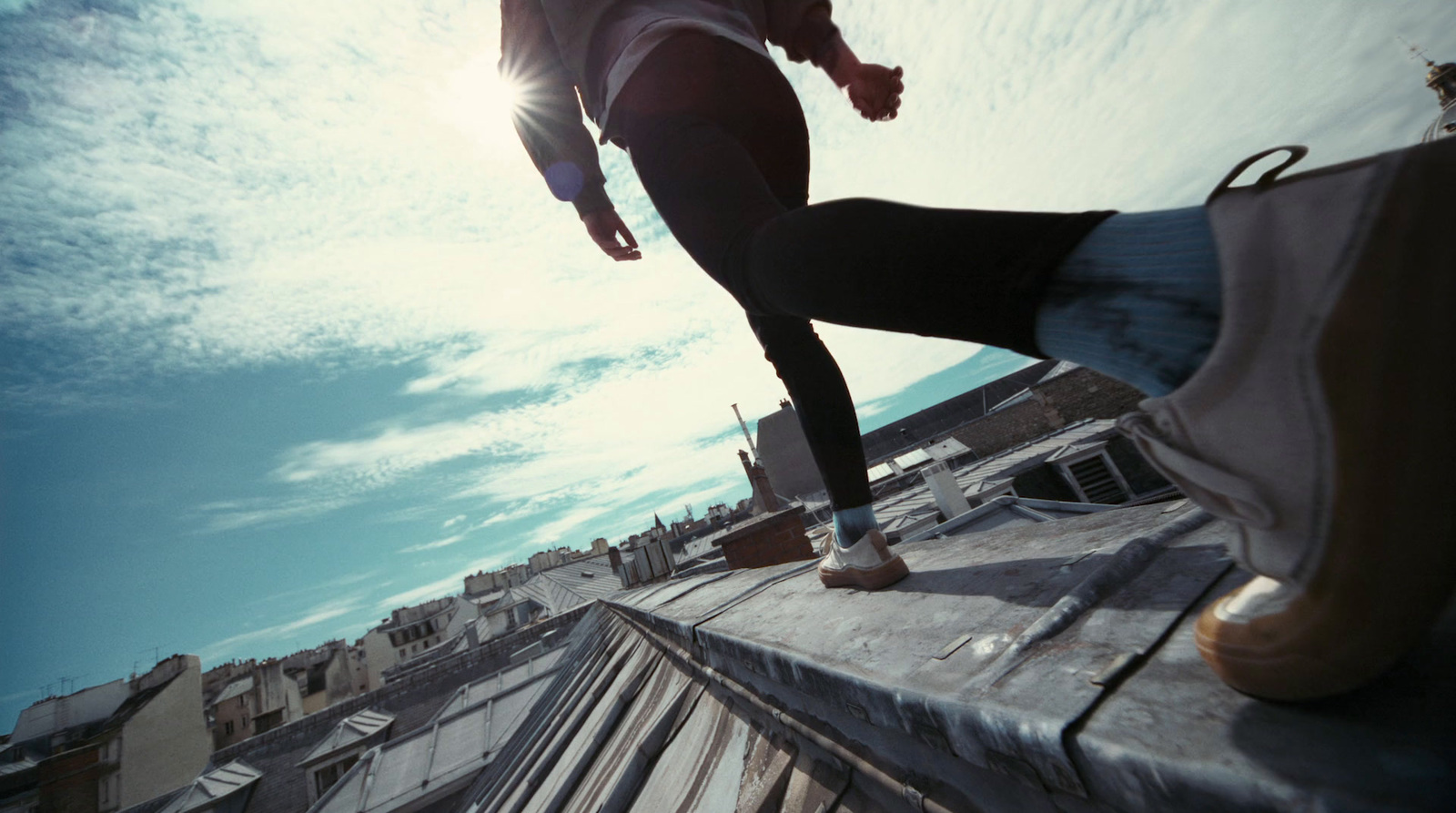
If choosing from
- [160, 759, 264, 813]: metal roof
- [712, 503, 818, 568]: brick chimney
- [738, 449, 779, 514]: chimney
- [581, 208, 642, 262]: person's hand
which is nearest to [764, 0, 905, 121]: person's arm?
[581, 208, 642, 262]: person's hand

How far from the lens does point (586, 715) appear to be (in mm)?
2602

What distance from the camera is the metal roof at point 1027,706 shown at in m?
0.34

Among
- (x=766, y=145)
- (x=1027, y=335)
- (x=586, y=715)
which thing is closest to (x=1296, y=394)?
(x=1027, y=335)

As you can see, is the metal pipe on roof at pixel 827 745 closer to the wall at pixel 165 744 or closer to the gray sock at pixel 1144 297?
the gray sock at pixel 1144 297

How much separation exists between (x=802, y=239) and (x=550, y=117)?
1.30 metres

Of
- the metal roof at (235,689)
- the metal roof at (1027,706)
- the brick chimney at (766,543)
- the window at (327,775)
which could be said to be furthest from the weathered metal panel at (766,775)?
the metal roof at (235,689)

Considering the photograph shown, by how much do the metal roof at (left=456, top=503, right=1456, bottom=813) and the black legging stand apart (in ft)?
1.08

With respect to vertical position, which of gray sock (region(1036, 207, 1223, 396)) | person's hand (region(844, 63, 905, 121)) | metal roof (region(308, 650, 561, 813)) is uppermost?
person's hand (region(844, 63, 905, 121))

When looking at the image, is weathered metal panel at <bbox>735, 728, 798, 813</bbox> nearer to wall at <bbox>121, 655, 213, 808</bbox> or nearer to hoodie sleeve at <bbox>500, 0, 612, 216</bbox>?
hoodie sleeve at <bbox>500, 0, 612, 216</bbox>

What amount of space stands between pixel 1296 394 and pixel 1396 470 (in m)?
0.07

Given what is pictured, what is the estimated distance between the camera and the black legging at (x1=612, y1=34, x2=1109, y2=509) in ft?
1.80

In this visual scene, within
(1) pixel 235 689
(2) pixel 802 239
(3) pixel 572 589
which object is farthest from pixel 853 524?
(1) pixel 235 689

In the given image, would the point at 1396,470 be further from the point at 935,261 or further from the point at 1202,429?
the point at 935,261

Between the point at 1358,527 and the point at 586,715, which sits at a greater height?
the point at 1358,527
